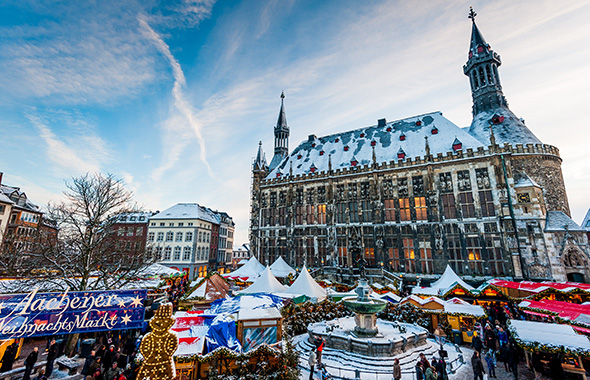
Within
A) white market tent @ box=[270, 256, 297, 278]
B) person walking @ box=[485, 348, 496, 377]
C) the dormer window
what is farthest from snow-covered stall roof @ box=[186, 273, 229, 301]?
the dormer window

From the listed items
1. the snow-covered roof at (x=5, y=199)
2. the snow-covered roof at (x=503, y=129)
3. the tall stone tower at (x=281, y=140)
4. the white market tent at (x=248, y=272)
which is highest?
the tall stone tower at (x=281, y=140)

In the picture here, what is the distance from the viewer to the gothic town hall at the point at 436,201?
24.7 meters

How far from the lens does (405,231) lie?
96.4 ft

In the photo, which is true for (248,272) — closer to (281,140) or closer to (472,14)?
(281,140)

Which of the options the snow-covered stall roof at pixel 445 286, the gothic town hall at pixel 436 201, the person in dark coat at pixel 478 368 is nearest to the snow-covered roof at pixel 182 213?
the gothic town hall at pixel 436 201

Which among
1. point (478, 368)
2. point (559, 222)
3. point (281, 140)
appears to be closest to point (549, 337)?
point (478, 368)

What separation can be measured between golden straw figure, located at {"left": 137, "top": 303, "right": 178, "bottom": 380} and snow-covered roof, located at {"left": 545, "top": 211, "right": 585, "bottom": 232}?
32438 millimetres

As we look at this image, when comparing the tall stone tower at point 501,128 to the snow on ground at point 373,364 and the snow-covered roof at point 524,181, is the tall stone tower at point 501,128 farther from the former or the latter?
the snow on ground at point 373,364

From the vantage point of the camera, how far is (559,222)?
24312 millimetres

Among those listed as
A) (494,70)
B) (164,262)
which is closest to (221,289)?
(164,262)

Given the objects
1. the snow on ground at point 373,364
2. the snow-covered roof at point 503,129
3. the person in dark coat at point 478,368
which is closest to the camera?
the person in dark coat at point 478,368

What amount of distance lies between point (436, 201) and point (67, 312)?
30.9 meters

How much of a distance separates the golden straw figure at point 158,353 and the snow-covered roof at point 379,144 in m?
32.3

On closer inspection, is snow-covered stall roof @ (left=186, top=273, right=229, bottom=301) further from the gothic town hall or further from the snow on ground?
the gothic town hall
